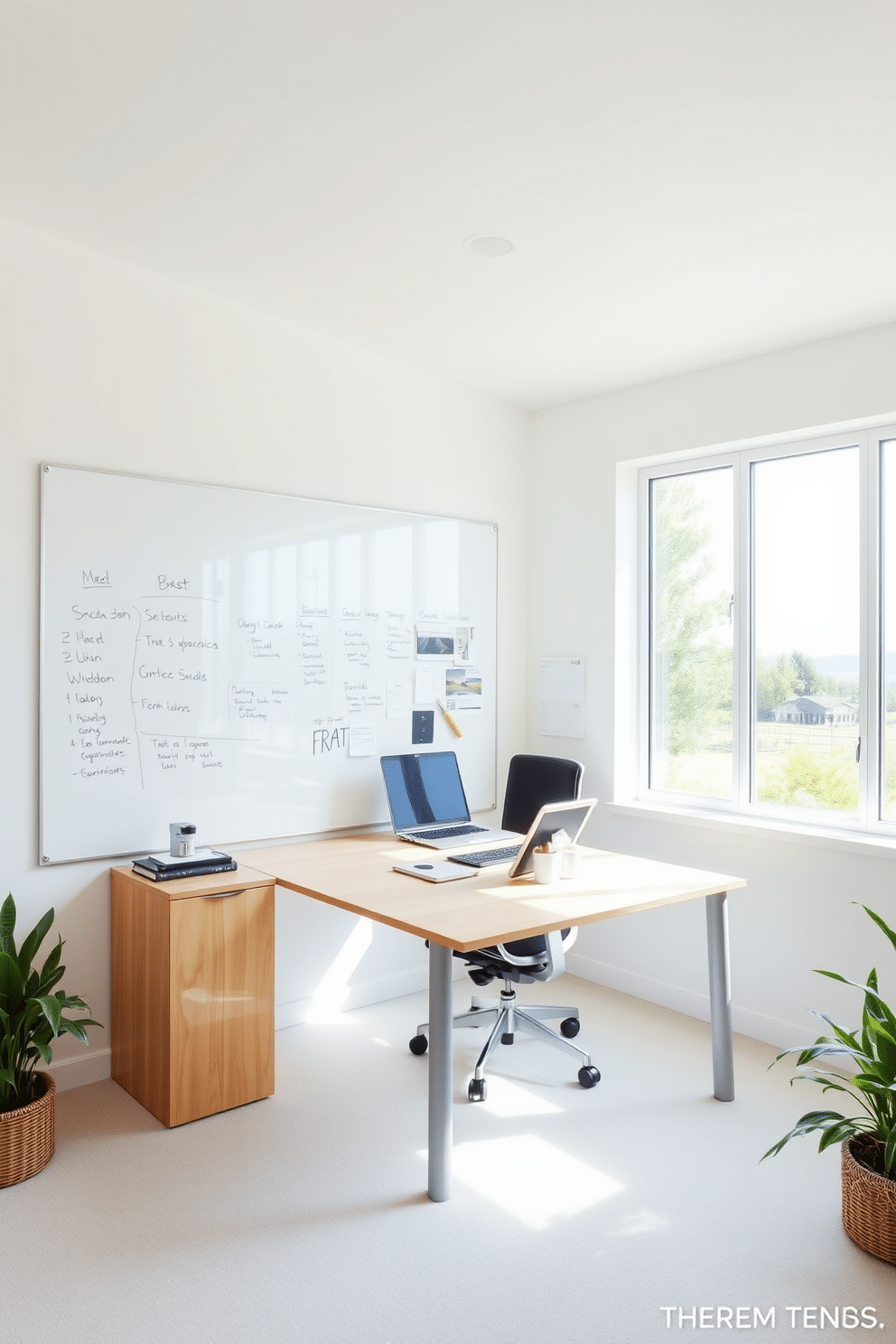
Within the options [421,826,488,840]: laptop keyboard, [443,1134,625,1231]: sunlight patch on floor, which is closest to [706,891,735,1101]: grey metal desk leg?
[443,1134,625,1231]: sunlight patch on floor

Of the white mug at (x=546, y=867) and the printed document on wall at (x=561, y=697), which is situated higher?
the printed document on wall at (x=561, y=697)

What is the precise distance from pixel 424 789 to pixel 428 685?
1.64 feet

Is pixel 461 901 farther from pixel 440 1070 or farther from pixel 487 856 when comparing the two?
pixel 487 856

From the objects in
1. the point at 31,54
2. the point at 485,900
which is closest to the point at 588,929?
the point at 485,900

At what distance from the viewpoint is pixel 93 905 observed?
296 centimetres

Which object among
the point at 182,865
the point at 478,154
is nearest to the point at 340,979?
the point at 182,865

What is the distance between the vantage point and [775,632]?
362 cm

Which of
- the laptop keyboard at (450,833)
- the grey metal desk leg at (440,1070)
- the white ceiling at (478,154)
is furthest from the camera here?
the laptop keyboard at (450,833)

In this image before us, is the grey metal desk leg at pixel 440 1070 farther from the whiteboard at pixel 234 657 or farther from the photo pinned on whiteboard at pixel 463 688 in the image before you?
the photo pinned on whiteboard at pixel 463 688

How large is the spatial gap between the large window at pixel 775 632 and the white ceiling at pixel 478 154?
0.59m

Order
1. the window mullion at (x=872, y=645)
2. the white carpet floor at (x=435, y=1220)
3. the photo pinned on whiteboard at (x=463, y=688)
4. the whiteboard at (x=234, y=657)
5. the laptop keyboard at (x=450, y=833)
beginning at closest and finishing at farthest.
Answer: the white carpet floor at (x=435, y=1220), the whiteboard at (x=234, y=657), the window mullion at (x=872, y=645), the laptop keyboard at (x=450, y=833), the photo pinned on whiteboard at (x=463, y=688)

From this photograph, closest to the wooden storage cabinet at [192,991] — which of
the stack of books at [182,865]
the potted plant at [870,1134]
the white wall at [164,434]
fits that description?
the stack of books at [182,865]

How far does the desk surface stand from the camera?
7.68 feet

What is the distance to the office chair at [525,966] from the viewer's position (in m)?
3.01
